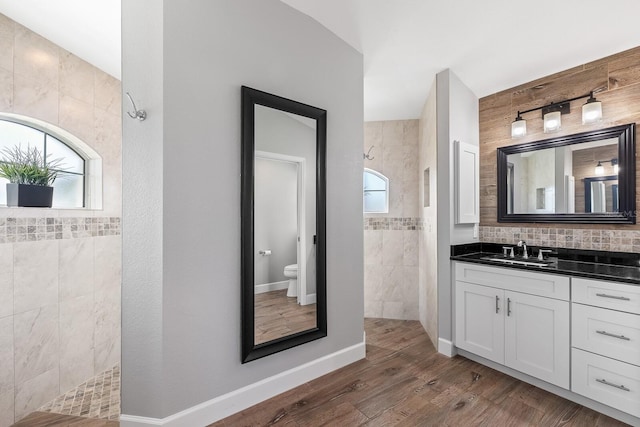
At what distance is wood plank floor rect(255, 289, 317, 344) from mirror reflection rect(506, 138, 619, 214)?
2263 mm

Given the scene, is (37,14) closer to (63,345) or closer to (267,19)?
(267,19)

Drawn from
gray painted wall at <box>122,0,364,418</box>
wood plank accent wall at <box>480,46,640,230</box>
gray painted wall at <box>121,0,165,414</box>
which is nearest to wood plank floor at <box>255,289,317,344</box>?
gray painted wall at <box>122,0,364,418</box>

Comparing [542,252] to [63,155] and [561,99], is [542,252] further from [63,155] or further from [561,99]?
[63,155]

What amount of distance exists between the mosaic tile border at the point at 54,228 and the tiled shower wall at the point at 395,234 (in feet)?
9.16

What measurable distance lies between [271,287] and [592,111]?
9.22ft

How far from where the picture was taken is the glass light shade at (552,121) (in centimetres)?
259

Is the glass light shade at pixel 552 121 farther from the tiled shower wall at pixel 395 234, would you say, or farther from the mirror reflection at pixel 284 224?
the mirror reflection at pixel 284 224

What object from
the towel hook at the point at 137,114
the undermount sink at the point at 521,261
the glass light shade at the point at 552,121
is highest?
the glass light shade at the point at 552,121

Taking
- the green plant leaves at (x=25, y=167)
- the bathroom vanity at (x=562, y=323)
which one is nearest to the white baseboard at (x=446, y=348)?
the bathroom vanity at (x=562, y=323)

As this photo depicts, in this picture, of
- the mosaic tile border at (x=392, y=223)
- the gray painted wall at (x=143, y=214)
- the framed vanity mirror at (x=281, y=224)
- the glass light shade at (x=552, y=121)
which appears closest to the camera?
the gray painted wall at (x=143, y=214)

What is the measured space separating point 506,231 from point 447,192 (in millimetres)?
837

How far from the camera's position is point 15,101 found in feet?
6.43

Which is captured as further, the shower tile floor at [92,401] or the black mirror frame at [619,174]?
the black mirror frame at [619,174]

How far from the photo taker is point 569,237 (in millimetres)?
2602
